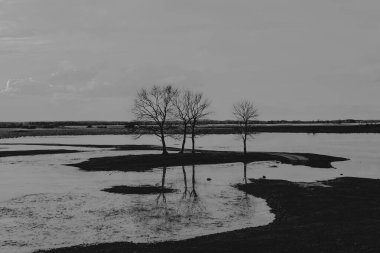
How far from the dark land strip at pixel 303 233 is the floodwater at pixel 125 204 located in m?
1.89

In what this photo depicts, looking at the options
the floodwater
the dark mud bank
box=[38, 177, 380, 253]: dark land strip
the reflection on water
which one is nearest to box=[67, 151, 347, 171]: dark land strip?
the floodwater

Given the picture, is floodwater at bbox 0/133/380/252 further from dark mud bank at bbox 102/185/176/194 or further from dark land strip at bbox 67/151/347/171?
dark land strip at bbox 67/151/347/171

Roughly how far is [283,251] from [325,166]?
45.1 m

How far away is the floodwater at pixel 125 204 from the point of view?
1051 inches

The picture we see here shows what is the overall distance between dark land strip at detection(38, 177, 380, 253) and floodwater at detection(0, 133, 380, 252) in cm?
189

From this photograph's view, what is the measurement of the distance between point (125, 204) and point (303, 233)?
1646 centimetres

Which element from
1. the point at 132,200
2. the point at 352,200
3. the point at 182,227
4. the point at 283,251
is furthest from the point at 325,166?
the point at 283,251

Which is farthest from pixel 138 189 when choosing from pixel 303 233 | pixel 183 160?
pixel 183 160

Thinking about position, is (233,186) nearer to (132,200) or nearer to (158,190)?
(158,190)

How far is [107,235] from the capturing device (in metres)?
26.3

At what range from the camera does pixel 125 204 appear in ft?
118

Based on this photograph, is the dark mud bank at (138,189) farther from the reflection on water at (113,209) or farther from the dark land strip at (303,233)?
the dark land strip at (303,233)

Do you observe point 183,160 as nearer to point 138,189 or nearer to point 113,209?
point 138,189

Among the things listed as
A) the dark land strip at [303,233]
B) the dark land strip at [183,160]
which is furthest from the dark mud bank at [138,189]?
the dark land strip at [183,160]
